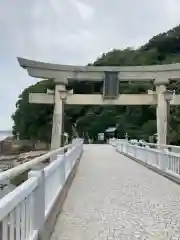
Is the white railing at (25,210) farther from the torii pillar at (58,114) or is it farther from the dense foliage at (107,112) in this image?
the dense foliage at (107,112)

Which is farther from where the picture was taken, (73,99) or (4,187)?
(73,99)

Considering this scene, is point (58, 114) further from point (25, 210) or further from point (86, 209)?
point (25, 210)

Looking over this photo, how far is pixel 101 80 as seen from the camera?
27359 mm

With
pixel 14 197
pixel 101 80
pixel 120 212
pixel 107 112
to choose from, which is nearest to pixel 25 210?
pixel 14 197

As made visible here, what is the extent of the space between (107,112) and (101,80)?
25.4m

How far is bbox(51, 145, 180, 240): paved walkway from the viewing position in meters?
5.05

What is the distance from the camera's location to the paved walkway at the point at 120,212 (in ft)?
16.6

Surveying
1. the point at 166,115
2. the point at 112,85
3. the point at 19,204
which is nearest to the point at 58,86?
the point at 112,85

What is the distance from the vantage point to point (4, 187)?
3186 millimetres

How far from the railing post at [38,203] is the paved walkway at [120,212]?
382mm

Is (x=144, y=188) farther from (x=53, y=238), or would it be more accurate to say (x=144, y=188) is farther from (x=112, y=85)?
(x=112, y=85)

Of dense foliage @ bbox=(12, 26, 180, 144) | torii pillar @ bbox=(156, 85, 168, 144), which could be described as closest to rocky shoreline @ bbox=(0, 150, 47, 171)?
torii pillar @ bbox=(156, 85, 168, 144)

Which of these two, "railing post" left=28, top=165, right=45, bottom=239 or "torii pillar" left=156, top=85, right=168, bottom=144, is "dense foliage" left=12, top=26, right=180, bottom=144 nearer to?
"torii pillar" left=156, top=85, right=168, bottom=144

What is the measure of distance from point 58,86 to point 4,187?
2338 cm
